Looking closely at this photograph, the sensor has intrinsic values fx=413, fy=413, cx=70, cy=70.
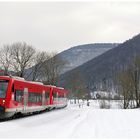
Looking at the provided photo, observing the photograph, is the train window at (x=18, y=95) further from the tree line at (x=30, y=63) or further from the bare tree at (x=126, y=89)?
the tree line at (x=30, y=63)

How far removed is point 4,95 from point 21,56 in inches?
2495

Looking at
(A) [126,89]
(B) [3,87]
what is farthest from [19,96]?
(A) [126,89]

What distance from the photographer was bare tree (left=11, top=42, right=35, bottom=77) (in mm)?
89500

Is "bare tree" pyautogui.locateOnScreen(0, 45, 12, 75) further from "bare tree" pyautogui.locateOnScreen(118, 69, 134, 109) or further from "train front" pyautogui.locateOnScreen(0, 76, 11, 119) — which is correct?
"train front" pyautogui.locateOnScreen(0, 76, 11, 119)

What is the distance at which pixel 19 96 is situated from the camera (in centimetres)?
3158

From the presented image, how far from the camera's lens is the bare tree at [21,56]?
89.5m

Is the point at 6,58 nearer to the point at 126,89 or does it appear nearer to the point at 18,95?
the point at 126,89

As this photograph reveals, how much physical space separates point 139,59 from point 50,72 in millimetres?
27513

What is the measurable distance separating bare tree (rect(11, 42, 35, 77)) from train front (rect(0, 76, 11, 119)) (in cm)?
5835

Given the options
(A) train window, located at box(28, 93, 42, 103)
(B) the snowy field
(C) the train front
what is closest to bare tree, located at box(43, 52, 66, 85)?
(A) train window, located at box(28, 93, 42, 103)

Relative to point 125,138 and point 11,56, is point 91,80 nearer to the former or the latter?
point 11,56

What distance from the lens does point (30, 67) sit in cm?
9275

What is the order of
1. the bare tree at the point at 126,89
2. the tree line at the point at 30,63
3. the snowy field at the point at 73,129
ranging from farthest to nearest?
1. the tree line at the point at 30,63
2. the bare tree at the point at 126,89
3. the snowy field at the point at 73,129

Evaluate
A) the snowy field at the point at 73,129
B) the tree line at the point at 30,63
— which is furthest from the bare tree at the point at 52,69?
the snowy field at the point at 73,129
